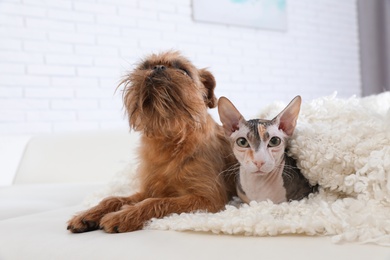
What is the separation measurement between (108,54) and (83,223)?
2.47m

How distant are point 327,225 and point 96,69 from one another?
275 cm

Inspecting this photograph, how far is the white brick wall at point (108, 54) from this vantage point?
10.4ft

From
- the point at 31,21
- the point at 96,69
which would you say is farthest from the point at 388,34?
the point at 31,21

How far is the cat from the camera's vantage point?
1170mm

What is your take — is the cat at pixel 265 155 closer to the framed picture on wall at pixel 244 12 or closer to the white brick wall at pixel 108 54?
the white brick wall at pixel 108 54

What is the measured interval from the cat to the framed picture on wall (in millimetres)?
2899

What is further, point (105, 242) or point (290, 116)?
point (290, 116)

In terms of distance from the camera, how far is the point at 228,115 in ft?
4.10

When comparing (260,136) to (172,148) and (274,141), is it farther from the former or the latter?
(172,148)

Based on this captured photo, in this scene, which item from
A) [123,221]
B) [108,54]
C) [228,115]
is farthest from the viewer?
[108,54]

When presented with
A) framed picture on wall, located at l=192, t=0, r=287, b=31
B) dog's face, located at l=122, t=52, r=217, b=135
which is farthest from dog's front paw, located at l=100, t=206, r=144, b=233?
framed picture on wall, located at l=192, t=0, r=287, b=31

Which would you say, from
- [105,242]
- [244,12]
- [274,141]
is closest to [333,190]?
[274,141]

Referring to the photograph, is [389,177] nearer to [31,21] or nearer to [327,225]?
[327,225]

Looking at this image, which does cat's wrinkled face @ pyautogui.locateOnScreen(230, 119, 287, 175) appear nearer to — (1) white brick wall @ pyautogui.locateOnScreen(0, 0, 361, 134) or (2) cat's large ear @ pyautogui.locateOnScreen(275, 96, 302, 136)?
(2) cat's large ear @ pyautogui.locateOnScreen(275, 96, 302, 136)
